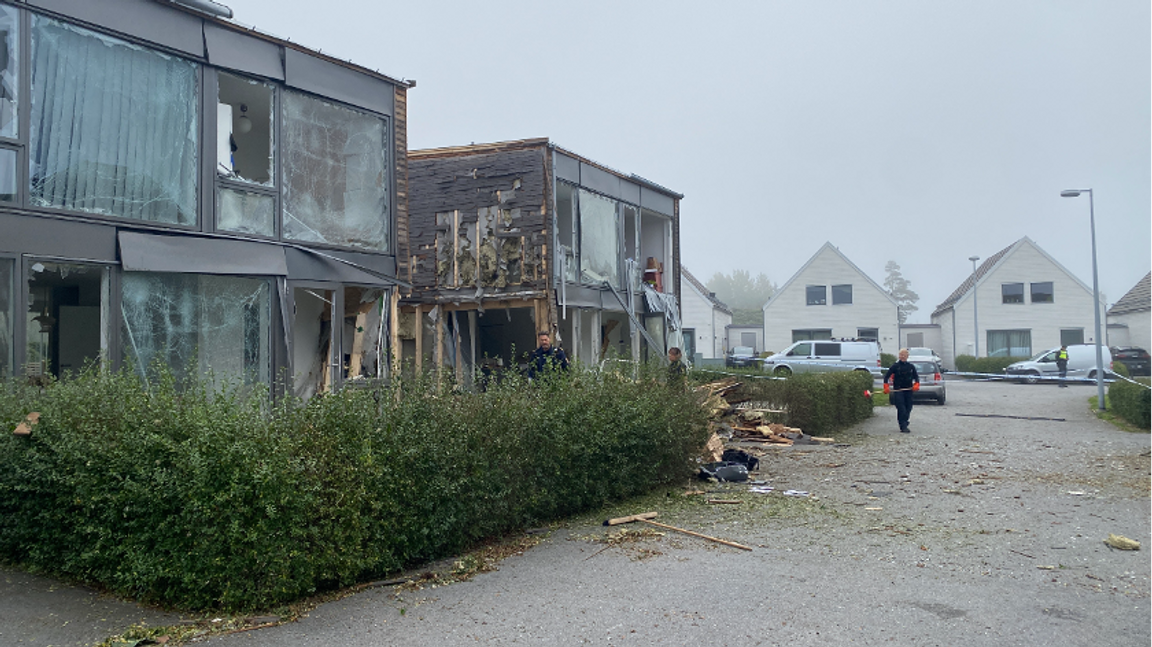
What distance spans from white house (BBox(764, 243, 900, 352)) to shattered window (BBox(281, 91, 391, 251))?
41694 millimetres

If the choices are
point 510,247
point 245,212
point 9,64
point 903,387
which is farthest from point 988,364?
point 9,64

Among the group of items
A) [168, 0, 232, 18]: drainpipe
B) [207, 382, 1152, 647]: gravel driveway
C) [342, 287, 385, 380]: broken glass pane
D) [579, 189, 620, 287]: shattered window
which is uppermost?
[168, 0, 232, 18]: drainpipe

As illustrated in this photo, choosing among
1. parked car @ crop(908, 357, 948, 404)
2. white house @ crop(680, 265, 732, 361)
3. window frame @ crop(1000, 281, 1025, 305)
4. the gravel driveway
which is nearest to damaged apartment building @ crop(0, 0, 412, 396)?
the gravel driveway

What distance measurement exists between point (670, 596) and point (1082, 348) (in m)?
37.8

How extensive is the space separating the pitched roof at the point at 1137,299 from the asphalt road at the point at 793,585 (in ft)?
143

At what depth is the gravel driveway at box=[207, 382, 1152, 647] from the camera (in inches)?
200

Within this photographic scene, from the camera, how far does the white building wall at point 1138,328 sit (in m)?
45.8

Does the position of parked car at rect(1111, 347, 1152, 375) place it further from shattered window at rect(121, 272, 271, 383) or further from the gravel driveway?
shattered window at rect(121, 272, 271, 383)

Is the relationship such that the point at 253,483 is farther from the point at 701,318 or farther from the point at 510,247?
the point at 701,318

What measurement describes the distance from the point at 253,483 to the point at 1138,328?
5379cm

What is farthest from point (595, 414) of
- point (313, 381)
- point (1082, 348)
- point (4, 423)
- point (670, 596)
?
point (1082, 348)

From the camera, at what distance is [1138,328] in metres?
47.2

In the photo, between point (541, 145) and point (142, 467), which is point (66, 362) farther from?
point (541, 145)

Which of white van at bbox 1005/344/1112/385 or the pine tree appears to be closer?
white van at bbox 1005/344/1112/385
